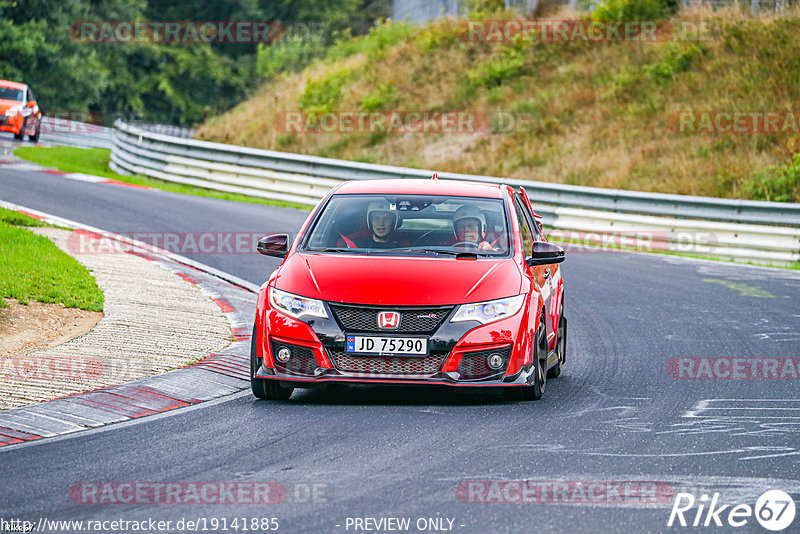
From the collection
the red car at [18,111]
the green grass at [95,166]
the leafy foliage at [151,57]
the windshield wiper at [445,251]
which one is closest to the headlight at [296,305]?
the windshield wiper at [445,251]

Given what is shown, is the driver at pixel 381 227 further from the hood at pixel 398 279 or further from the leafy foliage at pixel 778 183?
the leafy foliage at pixel 778 183

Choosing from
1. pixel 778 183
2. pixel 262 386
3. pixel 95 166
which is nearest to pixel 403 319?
pixel 262 386

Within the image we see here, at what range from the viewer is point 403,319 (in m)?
8.27

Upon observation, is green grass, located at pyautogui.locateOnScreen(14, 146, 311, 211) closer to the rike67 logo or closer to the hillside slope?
the hillside slope

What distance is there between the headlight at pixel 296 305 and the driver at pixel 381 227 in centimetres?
98

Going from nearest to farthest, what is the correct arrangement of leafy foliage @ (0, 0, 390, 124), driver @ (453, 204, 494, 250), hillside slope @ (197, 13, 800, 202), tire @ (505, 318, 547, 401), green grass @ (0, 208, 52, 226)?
tire @ (505, 318, 547, 401) → driver @ (453, 204, 494, 250) → green grass @ (0, 208, 52, 226) → hillside slope @ (197, 13, 800, 202) → leafy foliage @ (0, 0, 390, 124)

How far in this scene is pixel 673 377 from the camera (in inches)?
397

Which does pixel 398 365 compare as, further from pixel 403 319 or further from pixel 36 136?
pixel 36 136

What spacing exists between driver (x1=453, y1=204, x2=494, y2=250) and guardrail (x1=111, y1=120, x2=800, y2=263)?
36.5ft

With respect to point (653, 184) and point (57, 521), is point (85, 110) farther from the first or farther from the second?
point (57, 521)

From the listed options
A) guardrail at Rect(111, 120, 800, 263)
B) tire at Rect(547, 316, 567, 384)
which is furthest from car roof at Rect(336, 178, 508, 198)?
guardrail at Rect(111, 120, 800, 263)

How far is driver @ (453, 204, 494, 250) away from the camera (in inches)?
368

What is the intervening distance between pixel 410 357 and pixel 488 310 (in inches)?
26.0

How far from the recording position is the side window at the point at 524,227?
957cm
